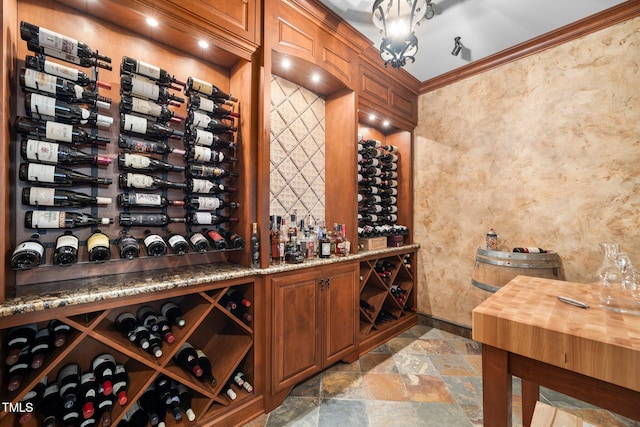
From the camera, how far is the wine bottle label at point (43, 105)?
1.19 m

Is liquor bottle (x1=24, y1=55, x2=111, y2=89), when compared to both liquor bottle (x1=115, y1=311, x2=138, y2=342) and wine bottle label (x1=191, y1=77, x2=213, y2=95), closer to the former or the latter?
wine bottle label (x1=191, y1=77, x2=213, y2=95)

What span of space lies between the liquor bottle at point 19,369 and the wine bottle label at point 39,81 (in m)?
1.19

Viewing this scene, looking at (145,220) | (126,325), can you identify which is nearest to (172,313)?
(126,325)

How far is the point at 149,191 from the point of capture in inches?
65.1

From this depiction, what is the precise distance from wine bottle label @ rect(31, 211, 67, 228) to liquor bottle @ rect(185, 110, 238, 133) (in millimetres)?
829

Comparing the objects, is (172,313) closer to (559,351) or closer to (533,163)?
(559,351)

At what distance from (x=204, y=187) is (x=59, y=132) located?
0.71 metres

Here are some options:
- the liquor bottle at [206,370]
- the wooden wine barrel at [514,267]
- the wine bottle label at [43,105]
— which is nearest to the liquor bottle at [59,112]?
the wine bottle label at [43,105]

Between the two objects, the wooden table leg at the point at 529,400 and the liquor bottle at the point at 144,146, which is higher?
the liquor bottle at the point at 144,146

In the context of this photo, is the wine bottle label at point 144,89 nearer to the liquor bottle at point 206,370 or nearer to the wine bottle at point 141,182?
the wine bottle at point 141,182

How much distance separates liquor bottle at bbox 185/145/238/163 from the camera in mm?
1649

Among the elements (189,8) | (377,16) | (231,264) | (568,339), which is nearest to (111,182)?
(231,264)

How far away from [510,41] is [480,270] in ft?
7.26

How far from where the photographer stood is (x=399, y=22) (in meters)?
1.69
